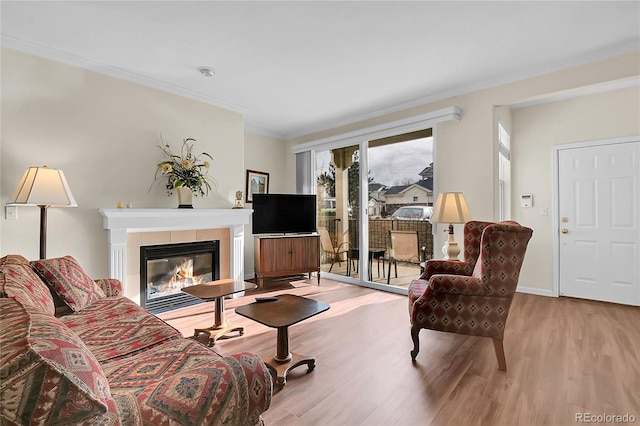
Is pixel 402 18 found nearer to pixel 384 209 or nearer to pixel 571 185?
pixel 384 209

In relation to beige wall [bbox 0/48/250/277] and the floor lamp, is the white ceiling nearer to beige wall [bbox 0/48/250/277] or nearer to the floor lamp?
beige wall [bbox 0/48/250/277]

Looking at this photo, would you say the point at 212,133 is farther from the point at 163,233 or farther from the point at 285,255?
the point at 285,255

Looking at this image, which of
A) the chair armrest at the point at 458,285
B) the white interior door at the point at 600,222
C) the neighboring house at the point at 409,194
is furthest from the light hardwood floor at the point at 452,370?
the neighboring house at the point at 409,194

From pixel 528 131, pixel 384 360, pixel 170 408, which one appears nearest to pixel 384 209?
pixel 528 131

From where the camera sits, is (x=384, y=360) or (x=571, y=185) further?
(x=571, y=185)

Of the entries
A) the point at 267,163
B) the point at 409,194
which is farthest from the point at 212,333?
the point at 267,163

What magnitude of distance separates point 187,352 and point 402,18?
8.66 feet

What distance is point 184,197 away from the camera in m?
3.62

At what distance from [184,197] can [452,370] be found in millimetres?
3164

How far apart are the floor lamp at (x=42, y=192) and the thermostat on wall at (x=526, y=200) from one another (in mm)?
5111

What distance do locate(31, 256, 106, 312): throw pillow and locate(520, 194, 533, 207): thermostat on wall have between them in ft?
16.0

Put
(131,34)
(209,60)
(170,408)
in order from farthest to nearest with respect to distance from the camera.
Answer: (209,60) → (131,34) → (170,408)

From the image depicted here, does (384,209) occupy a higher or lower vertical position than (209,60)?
lower

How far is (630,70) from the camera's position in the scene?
9.23 feet
